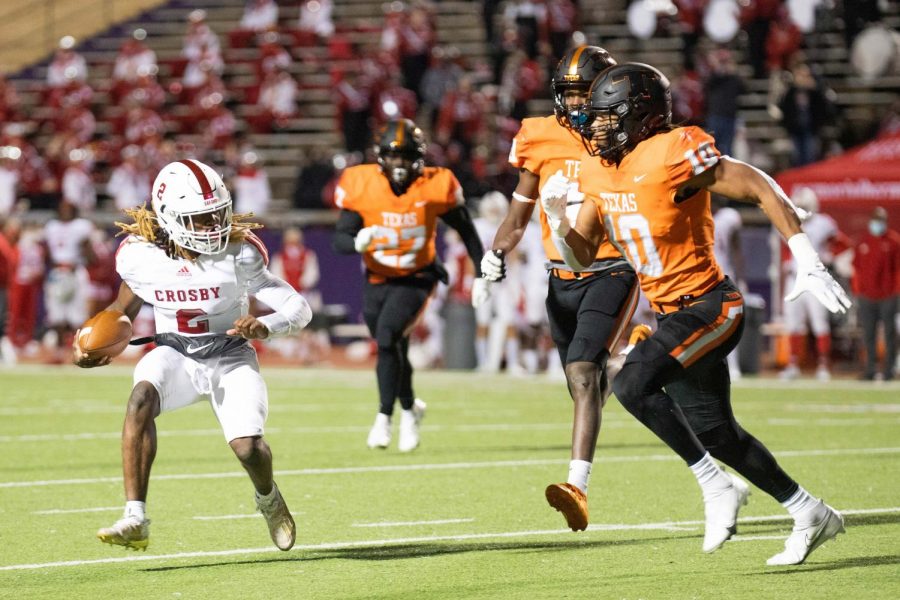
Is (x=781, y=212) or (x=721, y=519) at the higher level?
(x=781, y=212)

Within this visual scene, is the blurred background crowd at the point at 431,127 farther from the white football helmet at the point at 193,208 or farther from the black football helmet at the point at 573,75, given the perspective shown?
the white football helmet at the point at 193,208

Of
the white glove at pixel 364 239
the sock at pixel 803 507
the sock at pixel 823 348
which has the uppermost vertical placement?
the white glove at pixel 364 239

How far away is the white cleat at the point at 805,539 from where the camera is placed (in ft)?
18.2

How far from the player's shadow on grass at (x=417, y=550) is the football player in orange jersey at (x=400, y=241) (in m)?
3.30

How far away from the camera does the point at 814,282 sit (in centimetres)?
512

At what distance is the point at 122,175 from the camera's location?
22141 mm

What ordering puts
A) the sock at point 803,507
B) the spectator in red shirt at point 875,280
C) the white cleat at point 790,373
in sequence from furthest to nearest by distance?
1. the white cleat at point 790,373
2. the spectator in red shirt at point 875,280
3. the sock at point 803,507

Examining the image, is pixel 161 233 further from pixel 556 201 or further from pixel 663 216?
pixel 663 216

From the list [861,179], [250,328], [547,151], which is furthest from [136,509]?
[861,179]

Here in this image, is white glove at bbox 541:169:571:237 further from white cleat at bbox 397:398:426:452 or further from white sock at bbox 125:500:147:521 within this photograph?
white cleat at bbox 397:398:426:452

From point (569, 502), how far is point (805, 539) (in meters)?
0.85

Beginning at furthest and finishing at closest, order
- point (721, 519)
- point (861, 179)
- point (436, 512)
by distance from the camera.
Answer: point (861, 179) < point (436, 512) < point (721, 519)

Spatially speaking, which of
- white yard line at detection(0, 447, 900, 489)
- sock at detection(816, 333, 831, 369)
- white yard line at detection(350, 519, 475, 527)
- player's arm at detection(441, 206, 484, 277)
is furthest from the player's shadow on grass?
sock at detection(816, 333, 831, 369)

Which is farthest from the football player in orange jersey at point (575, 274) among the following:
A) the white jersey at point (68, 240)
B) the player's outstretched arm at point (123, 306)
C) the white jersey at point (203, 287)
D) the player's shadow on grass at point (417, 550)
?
the white jersey at point (68, 240)
